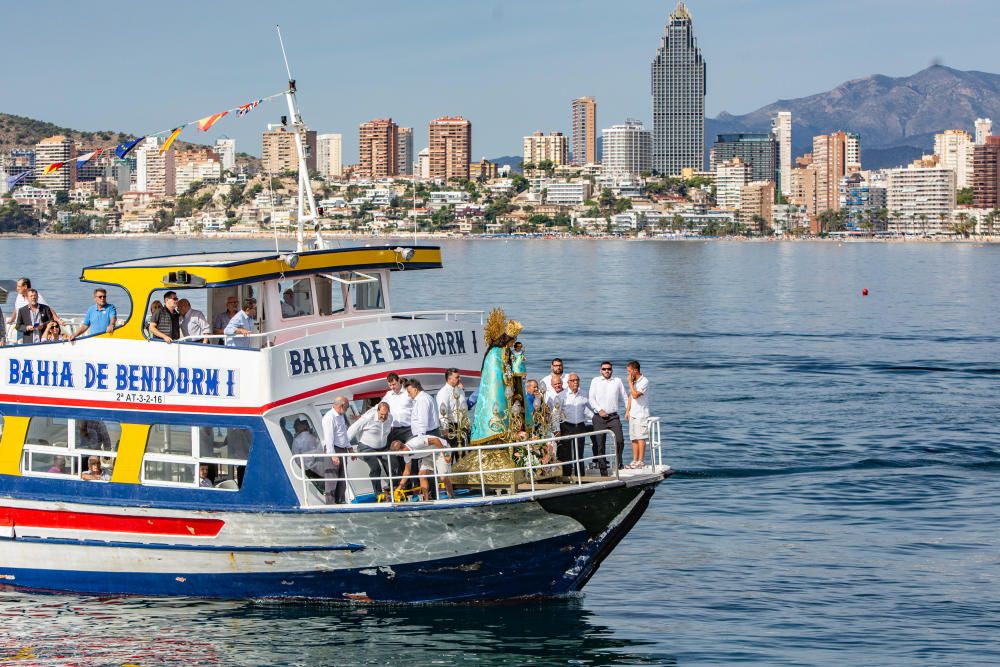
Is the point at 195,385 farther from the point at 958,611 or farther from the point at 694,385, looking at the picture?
the point at 694,385

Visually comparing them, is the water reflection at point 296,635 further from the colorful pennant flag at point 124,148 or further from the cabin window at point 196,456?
the colorful pennant flag at point 124,148

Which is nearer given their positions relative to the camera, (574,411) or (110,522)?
(110,522)

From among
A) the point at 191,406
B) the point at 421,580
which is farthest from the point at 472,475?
the point at 191,406

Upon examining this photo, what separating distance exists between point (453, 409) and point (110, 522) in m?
3.95

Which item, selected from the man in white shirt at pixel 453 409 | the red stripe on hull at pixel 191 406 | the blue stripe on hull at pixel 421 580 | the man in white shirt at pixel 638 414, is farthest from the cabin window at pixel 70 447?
the man in white shirt at pixel 638 414

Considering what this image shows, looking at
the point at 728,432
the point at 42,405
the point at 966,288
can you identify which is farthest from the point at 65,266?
the point at 42,405

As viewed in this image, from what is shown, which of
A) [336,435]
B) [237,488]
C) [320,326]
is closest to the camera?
[336,435]

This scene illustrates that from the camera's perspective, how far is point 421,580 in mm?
15195

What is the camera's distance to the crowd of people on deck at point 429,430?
48.6 feet

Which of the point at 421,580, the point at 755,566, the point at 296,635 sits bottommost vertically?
the point at 755,566

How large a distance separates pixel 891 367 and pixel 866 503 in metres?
21.0

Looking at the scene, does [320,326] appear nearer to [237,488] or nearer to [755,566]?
[237,488]

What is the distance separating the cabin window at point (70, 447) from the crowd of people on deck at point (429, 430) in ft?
7.08

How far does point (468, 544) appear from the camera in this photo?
14.9 metres
